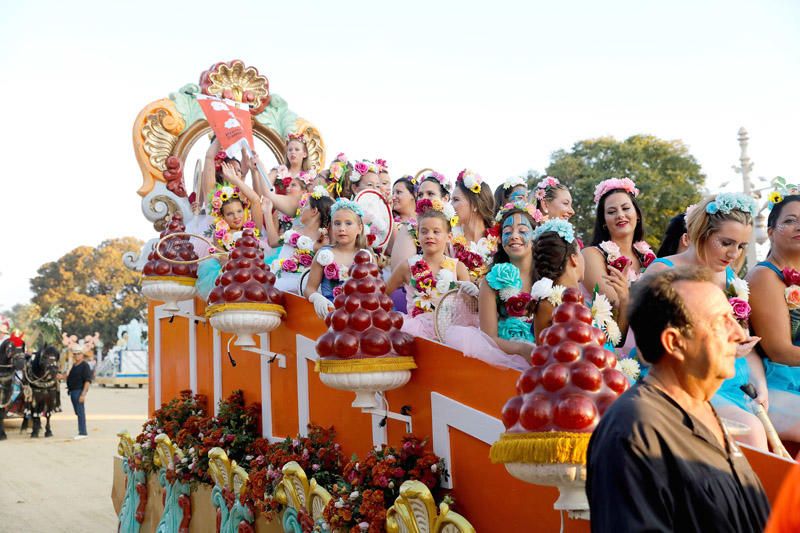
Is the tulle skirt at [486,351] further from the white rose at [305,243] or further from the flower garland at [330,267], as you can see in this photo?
the white rose at [305,243]

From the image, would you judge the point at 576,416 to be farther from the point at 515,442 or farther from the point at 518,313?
the point at 518,313

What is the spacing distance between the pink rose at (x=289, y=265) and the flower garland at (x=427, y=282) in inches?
72.9

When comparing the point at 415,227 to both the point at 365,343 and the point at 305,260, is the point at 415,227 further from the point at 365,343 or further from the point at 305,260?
the point at 365,343

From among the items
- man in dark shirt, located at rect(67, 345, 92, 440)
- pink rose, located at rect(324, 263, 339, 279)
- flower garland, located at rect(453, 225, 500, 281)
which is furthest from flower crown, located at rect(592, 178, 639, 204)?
man in dark shirt, located at rect(67, 345, 92, 440)

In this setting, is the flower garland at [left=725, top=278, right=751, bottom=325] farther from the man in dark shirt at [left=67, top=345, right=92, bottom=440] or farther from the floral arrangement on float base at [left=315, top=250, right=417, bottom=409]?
the man in dark shirt at [left=67, top=345, right=92, bottom=440]

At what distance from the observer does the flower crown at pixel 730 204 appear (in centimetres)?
445

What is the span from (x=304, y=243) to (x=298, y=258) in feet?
0.49

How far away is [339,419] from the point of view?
6.31 m

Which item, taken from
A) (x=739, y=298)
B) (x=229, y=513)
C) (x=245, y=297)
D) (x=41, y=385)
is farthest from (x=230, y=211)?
(x=41, y=385)

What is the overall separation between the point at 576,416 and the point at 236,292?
3.83 m

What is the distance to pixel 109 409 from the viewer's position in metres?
27.3

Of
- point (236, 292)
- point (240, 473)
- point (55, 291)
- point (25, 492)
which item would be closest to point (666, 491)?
point (236, 292)

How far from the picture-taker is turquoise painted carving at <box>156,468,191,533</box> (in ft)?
27.0

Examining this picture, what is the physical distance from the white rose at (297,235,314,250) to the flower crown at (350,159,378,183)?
109 cm
